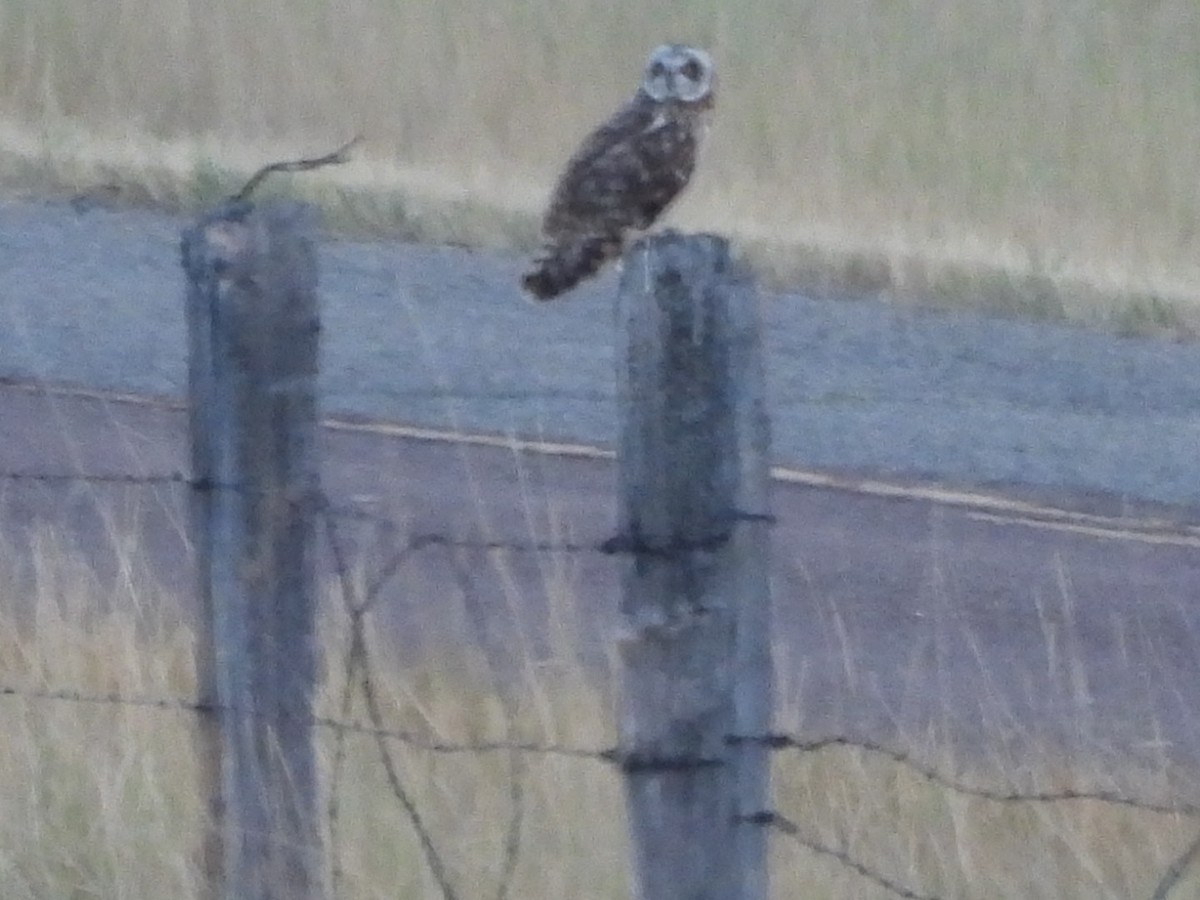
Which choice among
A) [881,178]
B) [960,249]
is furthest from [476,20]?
[960,249]

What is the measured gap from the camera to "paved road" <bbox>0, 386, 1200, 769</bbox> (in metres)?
A: 7.20

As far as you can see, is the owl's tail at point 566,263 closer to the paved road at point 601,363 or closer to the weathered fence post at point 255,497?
the weathered fence post at point 255,497

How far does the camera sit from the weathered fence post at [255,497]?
4359mm

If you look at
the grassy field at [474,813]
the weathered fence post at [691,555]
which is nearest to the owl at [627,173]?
the grassy field at [474,813]

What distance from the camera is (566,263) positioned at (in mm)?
6762

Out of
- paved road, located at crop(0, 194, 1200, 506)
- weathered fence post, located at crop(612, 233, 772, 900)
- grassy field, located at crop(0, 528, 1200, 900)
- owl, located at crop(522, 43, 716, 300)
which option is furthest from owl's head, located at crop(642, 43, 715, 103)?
weathered fence post, located at crop(612, 233, 772, 900)

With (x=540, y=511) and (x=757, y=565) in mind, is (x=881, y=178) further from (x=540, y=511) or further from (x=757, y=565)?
(x=757, y=565)

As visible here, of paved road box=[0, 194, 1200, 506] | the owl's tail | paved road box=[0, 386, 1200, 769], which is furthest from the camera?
paved road box=[0, 194, 1200, 506]

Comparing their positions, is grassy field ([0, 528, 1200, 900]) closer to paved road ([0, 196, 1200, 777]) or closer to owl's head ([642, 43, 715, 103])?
paved road ([0, 196, 1200, 777])

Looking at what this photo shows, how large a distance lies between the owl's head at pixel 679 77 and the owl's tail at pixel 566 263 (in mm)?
941

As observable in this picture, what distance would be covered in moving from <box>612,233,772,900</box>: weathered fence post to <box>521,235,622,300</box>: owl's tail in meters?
2.73

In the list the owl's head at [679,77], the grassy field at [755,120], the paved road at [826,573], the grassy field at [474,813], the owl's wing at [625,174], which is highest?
the grassy field at [755,120]

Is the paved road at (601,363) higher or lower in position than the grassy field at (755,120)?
lower

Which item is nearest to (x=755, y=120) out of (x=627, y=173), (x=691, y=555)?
(x=627, y=173)
